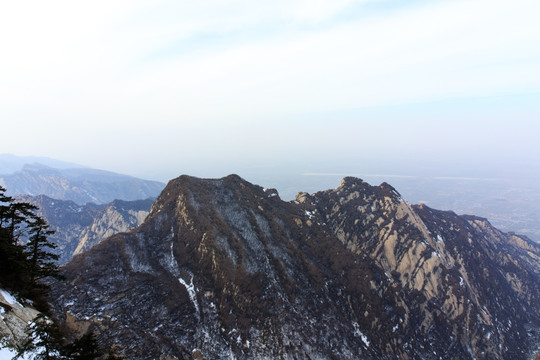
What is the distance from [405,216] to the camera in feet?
313

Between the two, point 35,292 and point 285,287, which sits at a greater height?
point 35,292

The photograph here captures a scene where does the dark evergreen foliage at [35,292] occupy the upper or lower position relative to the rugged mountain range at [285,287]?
upper

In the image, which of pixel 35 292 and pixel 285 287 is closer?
pixel 35 292

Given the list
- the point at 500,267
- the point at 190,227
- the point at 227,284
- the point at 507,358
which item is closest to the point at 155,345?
A: the point at 227,284

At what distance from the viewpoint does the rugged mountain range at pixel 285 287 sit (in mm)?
49406

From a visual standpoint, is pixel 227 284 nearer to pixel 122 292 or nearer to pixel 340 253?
pixel 122 292

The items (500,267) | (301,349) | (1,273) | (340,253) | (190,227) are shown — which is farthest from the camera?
(500,267)

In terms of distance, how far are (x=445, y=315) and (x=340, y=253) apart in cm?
3313

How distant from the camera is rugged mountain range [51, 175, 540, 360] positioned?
162 feet

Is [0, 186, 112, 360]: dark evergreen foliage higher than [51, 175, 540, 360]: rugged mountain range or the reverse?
higher

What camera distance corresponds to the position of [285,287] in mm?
60750

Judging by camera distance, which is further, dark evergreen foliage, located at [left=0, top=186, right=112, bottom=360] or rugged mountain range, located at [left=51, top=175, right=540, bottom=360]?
rugged mountain range, located at [left=51, top=175, right=540, bottom=360]

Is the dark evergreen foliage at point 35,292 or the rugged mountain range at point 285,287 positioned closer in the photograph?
the dark evergreen foliage at point 35,292

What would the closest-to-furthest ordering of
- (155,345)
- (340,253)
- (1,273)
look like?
(1,273) → (155,345) → (340,253)
